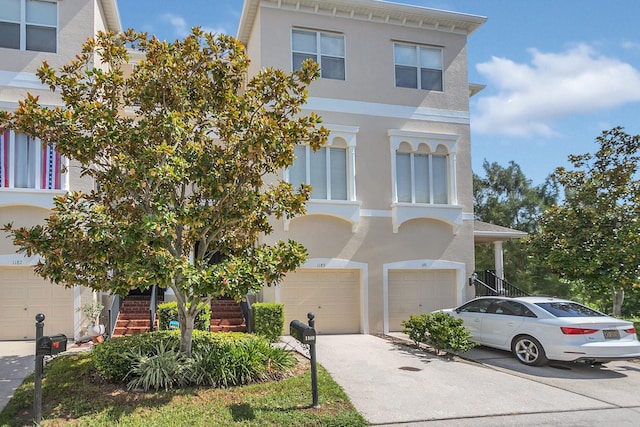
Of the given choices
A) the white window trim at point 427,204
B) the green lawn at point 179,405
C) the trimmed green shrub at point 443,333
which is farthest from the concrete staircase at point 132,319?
the white window trim at point 427,204

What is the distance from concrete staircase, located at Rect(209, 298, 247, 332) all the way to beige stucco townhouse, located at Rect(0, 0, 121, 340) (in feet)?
10.7

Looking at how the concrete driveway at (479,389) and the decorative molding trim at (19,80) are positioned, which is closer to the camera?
the concrete driveway at (479,389)

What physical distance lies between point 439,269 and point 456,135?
4.21 m

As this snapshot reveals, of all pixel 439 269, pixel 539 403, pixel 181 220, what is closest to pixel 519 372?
pixel 539 403

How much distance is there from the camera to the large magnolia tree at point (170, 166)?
24.4 ft

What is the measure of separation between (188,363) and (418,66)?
11.7 meters

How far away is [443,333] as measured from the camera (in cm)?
1093

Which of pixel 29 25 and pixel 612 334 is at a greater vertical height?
pixel 29 25

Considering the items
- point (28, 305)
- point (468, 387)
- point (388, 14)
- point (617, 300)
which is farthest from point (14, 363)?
point (617, 300)

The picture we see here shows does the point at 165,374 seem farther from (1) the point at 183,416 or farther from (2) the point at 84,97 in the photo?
(2) the point at 84,97

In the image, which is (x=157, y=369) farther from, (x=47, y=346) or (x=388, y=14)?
(x=388, y=14)

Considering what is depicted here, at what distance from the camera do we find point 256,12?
586 inches

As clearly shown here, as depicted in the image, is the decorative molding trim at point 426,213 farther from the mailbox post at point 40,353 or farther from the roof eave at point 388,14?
the mailbox post at point 40,353

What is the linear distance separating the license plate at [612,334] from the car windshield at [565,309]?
69 centimetres
